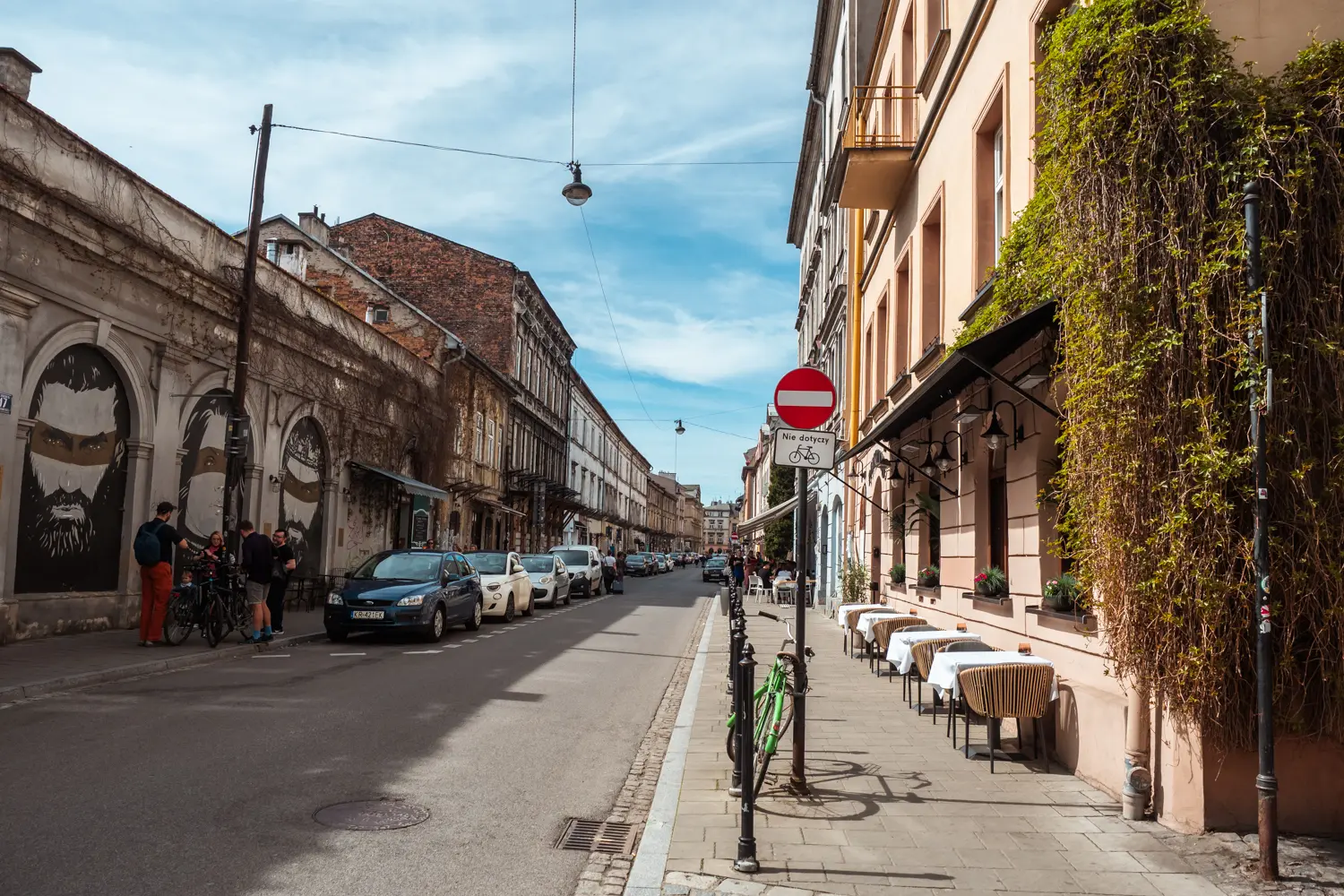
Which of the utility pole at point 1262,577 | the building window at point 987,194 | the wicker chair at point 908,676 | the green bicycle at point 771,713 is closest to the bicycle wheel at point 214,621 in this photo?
the wicker chair at point 908,676

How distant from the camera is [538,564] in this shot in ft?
89.8

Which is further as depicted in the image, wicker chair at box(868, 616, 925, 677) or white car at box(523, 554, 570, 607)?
white car at box(523, 554, 570, 607)

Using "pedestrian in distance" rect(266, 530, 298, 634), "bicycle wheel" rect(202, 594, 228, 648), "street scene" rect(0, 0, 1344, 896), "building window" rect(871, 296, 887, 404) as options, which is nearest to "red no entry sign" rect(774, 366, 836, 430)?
"street scene" rect(0, 0, 1344, 896)

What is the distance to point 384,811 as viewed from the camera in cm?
584

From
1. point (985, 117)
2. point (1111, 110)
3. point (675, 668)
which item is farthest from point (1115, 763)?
point (675, 668)

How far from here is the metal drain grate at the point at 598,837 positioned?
17.9 ft

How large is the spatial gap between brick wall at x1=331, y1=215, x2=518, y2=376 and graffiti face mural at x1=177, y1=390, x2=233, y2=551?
24.2 m

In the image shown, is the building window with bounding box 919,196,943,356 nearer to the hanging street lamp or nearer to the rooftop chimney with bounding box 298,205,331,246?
the hanging street lamp

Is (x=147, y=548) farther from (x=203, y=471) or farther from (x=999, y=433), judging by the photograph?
(x=999, y=433)

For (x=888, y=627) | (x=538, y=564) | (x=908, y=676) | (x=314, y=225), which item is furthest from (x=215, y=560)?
→ (x=314, y=225)

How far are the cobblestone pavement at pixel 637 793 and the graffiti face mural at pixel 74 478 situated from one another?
28.2ft

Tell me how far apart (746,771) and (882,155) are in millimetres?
11830

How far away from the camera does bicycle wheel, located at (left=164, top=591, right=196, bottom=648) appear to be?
43.6 feet

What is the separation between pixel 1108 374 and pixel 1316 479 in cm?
118
